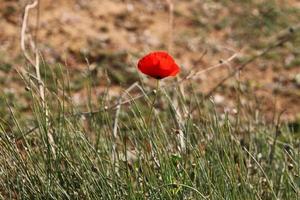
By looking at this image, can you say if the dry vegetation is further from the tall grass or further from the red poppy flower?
the red poppy flower

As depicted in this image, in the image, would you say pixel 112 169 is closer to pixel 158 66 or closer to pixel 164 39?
pixel 158 66

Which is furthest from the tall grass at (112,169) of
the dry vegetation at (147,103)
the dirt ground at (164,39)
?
the dirt ground at (164,39)

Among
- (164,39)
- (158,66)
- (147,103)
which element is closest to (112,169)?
(158,66)

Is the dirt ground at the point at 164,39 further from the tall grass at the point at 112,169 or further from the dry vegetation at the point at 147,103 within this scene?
the tall grass at the point at 112,169

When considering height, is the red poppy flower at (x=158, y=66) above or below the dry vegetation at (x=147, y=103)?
above

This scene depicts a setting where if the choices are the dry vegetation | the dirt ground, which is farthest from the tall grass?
the dirt ground

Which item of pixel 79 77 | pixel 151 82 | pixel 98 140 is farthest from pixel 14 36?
pixel 98 140
